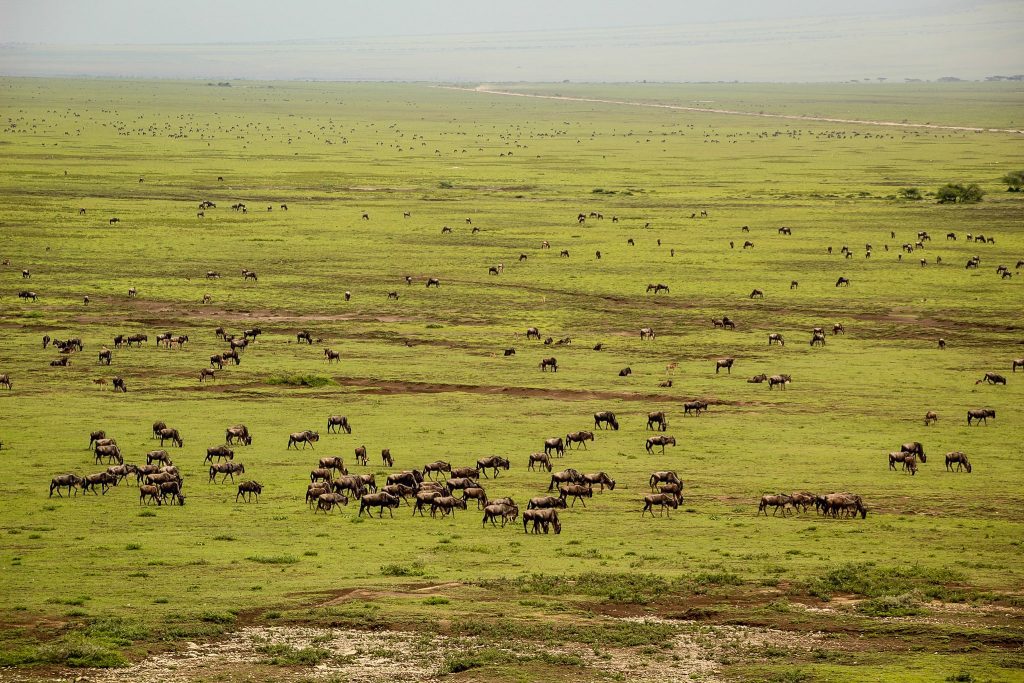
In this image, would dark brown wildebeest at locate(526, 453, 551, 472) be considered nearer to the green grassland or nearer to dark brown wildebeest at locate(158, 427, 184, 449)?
the green grassland

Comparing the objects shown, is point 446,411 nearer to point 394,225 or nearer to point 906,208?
point 394,225

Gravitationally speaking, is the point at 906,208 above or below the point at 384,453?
above

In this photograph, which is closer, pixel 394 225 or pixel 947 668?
pixel 947 668

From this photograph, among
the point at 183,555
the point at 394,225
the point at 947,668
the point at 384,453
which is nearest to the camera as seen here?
the point at 947,668

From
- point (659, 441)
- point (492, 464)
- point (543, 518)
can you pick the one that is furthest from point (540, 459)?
point (543, 518)

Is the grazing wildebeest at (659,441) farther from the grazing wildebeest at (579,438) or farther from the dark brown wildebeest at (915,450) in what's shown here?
the dark brown wildebeest at (915,450)

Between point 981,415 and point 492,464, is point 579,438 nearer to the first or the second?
Answer: point 492,464

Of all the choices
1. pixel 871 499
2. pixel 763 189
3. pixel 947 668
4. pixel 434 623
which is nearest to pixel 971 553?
pixel 871 499
